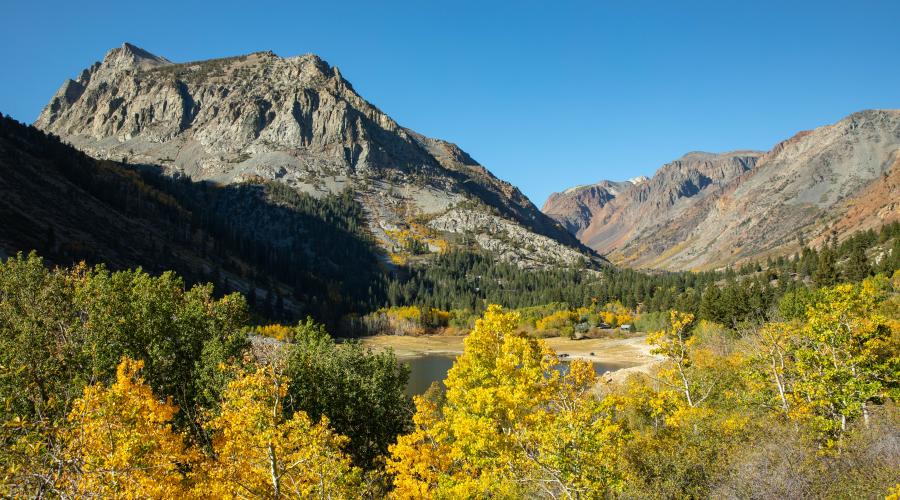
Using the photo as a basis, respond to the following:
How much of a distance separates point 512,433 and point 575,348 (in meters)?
137

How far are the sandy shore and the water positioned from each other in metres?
3.99

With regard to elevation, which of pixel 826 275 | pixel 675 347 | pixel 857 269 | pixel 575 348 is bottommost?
pixel 575 348

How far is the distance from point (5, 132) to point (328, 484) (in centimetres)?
23021

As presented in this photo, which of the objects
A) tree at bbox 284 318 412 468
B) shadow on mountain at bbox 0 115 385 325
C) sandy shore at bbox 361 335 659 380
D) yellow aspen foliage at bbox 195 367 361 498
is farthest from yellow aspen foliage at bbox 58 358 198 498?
shadow on mountain at bbox 0 115 385 325

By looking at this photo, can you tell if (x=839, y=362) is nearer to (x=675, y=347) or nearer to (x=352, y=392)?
(x=675, y=347)

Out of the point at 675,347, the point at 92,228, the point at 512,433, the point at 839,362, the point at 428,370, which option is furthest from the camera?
the point at 92,228

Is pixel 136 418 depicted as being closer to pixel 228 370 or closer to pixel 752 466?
pixel 228 370

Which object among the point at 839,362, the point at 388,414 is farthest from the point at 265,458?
the point at 839,362

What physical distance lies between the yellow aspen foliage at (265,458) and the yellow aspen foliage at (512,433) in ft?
16.1

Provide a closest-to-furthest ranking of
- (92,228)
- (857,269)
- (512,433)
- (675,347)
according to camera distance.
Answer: (512,433) < (675,347) < (857,269) < (92,228)

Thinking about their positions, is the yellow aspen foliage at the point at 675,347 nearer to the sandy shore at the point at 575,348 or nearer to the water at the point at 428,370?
the water at the point at 428,370

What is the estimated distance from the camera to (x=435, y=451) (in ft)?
80.5

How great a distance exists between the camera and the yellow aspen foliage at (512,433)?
655 inches

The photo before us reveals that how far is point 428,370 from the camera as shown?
11350 centimetres
